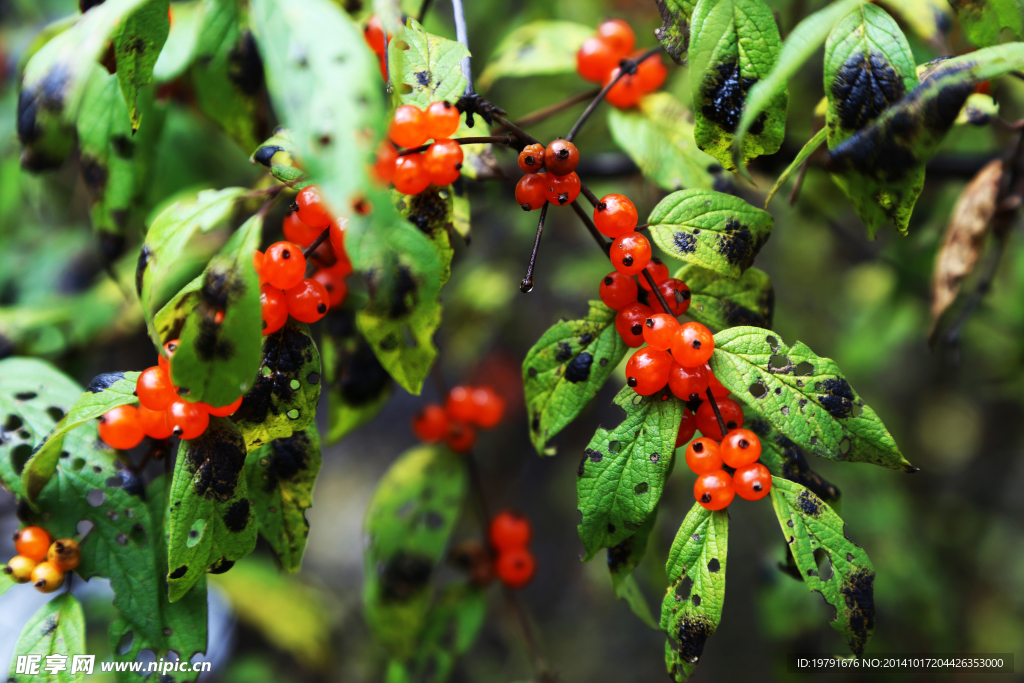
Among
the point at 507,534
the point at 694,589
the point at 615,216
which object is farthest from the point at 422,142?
the point at 507,534

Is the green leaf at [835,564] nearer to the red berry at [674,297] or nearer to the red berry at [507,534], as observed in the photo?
the red berry at [674,297]

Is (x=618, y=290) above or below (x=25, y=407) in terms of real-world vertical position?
above

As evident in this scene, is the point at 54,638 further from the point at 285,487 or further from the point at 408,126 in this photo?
the point at 408,126

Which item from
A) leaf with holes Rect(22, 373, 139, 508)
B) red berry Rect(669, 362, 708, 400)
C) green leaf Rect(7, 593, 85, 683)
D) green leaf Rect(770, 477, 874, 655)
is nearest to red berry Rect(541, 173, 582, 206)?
red berry Rect(669, 362, 708, 400)

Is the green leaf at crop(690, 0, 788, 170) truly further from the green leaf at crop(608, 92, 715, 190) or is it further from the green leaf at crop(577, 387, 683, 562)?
the green leaf at crop(577, 387, 683, 562)

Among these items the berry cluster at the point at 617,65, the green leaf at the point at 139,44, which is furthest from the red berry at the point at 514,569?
the green leaf at the point at 139,44

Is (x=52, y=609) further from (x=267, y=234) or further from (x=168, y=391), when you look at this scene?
(x=267, y=234)
